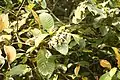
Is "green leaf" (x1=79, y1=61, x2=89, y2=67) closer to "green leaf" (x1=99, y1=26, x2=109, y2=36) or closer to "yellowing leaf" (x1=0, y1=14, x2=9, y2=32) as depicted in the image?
"green leaf" (x1=99, y1=26, x2=109, y2=36)

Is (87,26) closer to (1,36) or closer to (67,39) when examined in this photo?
(67,39)

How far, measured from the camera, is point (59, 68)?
128 centimetres

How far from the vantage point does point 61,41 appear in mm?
1107

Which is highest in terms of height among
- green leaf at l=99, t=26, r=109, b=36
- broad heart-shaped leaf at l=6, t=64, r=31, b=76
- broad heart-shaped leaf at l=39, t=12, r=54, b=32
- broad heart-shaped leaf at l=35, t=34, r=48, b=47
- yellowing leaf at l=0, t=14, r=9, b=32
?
yellowing leaf at l=0, t=14, r=9, b=32

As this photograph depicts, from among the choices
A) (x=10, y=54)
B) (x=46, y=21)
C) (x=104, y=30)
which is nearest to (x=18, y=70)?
(x=10, y=54)

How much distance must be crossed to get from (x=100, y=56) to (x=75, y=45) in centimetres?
14

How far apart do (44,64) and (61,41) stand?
0.10m

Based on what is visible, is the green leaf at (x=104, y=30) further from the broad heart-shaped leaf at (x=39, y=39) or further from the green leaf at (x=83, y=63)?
the broad heart-shaped leaf at (x=39, y=39)

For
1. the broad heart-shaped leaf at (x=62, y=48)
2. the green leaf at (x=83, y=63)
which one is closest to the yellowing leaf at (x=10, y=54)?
the broad heart-shaped leaf at (x=62, y=48)

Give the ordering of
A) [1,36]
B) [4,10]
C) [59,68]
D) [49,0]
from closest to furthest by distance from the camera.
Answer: [1,36], [59,68], [4,10], [49,0]

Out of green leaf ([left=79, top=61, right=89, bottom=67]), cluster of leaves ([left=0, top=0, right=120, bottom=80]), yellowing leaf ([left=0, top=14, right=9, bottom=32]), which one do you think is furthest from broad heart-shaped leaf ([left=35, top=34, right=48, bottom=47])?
green leaf ([left=79, top=61, right=89, bottom=67])

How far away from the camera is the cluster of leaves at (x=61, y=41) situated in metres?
1.13

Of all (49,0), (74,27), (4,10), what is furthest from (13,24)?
(49,0)

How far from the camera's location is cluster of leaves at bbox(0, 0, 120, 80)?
113 cm
